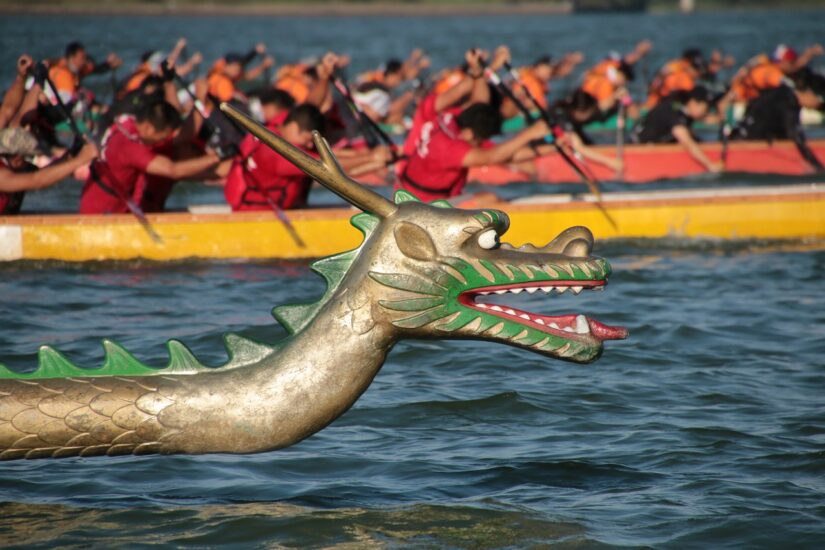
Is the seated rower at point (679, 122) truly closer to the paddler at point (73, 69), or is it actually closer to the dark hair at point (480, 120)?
the dark hair at point (480, 120)

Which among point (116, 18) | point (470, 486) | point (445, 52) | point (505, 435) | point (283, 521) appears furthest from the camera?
Answer: point (116, 18)

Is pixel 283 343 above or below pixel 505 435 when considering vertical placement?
above

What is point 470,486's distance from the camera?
5.39 metres

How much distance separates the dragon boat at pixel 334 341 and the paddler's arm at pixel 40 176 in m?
5.40

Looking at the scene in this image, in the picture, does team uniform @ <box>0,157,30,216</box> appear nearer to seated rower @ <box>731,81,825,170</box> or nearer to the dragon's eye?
the dragon's eye

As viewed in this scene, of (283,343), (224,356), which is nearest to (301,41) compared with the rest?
(224,356)

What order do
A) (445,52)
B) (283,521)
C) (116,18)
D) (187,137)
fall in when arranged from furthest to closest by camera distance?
(116,18), (445,52), (187,137), (283,521)

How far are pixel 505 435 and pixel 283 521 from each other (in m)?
1.70

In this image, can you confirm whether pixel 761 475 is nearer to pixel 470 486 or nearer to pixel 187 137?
pixel 470 486

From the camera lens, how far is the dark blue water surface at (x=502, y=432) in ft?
16.0

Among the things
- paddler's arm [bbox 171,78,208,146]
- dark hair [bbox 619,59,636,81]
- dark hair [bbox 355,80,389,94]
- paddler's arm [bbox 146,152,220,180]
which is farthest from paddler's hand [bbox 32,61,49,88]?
dark hair [bbox 619,59,636,81]

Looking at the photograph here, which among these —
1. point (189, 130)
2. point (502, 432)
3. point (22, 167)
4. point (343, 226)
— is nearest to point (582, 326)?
point (502, 432)

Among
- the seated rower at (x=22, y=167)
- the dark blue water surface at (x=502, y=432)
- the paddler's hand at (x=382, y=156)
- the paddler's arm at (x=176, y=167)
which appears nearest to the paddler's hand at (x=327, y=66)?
the paddler's hand at (x=382, y=156)

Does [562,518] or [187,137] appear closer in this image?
[562,518]
